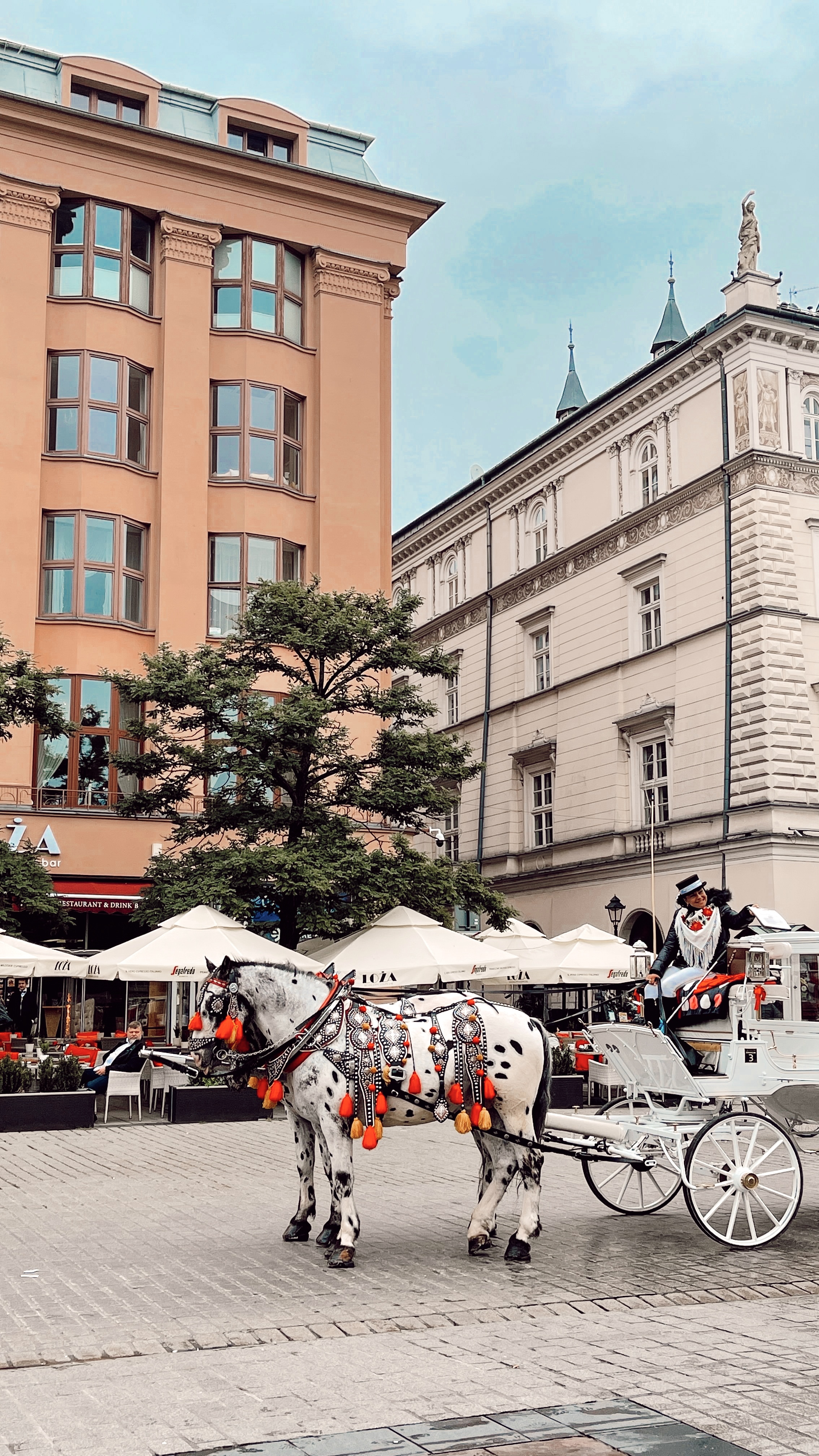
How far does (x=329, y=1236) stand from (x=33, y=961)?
10.1 meters

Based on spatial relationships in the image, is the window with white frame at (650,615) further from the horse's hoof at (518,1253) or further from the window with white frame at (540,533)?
the horse's hoof at (518,1253)

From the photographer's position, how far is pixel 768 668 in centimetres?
3700

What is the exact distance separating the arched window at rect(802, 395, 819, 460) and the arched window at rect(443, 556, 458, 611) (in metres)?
18.3

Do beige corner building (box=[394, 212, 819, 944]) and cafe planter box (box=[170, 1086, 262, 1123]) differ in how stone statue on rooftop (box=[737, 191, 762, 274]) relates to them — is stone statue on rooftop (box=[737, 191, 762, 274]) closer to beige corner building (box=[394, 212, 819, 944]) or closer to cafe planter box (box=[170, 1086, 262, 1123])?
beige corner building (box=[394, 212, 819, 944])

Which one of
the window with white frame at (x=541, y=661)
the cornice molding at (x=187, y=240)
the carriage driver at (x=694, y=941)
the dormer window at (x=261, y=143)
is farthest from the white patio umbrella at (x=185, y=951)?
the window with white frame at (x=541, y=661)

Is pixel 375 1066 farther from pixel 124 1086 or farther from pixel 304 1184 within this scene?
pixel 124 1086

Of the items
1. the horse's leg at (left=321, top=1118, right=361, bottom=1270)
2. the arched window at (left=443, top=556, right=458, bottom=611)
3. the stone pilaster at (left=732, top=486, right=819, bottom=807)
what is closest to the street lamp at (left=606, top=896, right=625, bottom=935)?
the stone pilaster at (left=732, top=486, right=819, bottom=807)

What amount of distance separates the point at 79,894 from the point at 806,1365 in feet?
79.3

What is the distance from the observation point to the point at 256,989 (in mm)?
10414

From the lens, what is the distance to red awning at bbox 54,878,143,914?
1164 inches

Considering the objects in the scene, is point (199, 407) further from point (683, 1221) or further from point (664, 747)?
point (683, 1221)

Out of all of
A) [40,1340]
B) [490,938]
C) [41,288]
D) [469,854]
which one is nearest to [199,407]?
[41,288]

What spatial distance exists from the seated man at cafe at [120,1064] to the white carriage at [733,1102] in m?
11.1

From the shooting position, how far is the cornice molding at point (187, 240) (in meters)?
33.8
